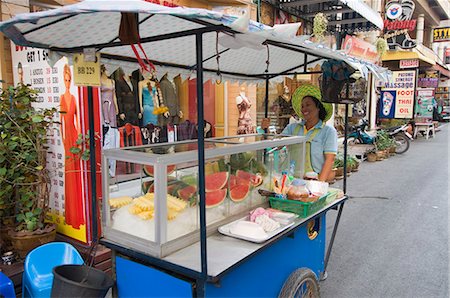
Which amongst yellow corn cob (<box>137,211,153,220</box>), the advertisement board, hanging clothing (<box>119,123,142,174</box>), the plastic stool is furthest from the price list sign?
yellow corn cob (<box>137,211,153,220</box>)

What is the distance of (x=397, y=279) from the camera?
360 centimetres

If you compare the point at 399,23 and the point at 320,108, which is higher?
the point at 399,23

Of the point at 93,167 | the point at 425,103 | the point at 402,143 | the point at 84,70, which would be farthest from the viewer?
the point at 425,103

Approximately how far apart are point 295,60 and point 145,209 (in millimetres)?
2354

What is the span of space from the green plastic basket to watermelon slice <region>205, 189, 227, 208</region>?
487 mm

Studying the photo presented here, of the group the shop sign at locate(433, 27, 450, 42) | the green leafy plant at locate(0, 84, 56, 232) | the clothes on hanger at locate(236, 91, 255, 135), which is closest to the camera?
the green leafy plant at locate(0, 84, 56, 232)

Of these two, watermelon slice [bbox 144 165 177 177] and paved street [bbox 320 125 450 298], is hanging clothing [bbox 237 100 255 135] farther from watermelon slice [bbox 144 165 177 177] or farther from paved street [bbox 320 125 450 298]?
watermelon slice [bbox 144 165 177 177]

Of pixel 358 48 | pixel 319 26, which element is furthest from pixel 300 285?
pixel 358 48

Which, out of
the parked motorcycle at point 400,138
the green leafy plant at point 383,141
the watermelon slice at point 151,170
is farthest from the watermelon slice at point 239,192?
the parked motorcycle at point 400,138

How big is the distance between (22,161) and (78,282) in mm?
1727

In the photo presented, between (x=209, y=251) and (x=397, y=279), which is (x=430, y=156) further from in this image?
(x=209, y=251)

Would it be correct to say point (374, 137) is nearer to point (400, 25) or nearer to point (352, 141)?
point (352, 141)

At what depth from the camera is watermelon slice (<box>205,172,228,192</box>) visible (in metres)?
2.23

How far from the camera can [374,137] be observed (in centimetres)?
1131
